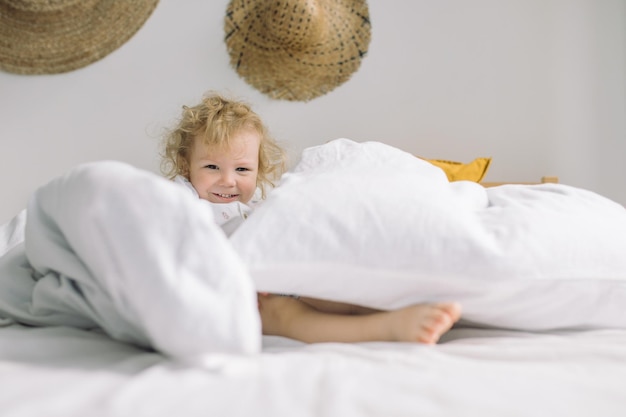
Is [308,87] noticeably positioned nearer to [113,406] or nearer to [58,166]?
[58,166]

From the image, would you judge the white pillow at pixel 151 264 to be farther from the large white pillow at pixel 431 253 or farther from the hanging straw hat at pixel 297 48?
the hanging straw hat at pixel 297 48

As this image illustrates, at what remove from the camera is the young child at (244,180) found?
792 millimetres

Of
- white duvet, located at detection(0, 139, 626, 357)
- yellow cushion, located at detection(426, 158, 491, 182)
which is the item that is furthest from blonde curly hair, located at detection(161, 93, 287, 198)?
white duvet, located at detection(0, 139, 626, 357)

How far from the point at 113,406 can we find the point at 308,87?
174 cm

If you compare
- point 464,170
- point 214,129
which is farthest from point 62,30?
point 464,170

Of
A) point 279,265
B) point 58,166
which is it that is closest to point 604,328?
point 279,265

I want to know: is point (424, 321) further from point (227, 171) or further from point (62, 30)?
point (62, 30)

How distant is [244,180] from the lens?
143 centimetres

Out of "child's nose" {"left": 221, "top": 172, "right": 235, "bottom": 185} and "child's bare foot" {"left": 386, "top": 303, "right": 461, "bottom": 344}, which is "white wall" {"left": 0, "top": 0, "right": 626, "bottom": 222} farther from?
"child's bare foot" {"left": 386, "top": 303, "right": 461, "bottom": 344}

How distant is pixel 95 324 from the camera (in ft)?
2.62

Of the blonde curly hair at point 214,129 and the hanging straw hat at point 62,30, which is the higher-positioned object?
the hanging straw hat at point 62,30

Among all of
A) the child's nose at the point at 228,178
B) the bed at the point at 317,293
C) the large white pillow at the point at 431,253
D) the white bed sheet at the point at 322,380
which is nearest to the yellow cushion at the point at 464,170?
the child's nose at the point at 228,178

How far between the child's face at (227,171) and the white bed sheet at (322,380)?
2.31 ft

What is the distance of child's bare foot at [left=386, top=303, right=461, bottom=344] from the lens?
27.6 inches
